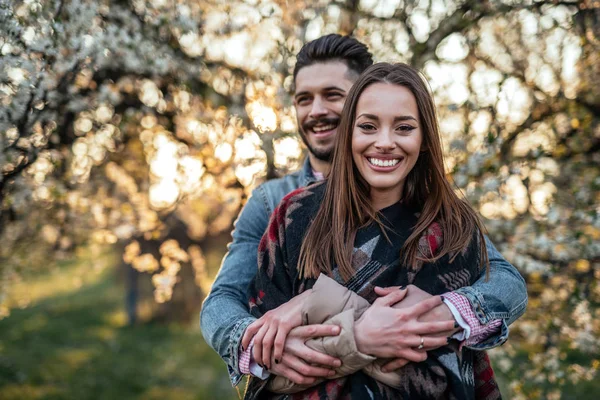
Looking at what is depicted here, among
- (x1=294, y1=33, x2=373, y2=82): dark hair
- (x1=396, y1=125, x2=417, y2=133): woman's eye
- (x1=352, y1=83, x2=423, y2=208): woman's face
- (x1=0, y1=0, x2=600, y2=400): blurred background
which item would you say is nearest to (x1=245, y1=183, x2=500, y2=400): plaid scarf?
→ (x1=352, y1=83, x2=423, y2=208): woman's face

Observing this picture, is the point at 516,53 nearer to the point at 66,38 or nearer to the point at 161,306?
the point at 66,38

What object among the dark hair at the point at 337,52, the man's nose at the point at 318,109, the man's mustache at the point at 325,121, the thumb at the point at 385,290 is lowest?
the thumb at the point at 385,290

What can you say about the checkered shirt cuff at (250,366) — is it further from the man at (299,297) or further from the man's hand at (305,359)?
the man's hand at (305,359)

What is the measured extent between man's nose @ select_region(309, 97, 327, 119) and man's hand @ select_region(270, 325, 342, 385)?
1.06 metres

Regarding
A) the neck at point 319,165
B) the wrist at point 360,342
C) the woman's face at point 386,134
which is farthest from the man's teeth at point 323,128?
the wrist at point 360,342

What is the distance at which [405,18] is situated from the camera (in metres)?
3.85

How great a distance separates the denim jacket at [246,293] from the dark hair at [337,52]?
54 cm

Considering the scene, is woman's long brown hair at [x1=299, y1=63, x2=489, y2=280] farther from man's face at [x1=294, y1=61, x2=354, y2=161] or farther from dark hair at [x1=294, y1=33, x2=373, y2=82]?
dark hair at [x1=294, y1=33, x2=373, y2=82]

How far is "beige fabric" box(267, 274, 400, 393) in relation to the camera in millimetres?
1621

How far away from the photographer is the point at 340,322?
5.40 feet

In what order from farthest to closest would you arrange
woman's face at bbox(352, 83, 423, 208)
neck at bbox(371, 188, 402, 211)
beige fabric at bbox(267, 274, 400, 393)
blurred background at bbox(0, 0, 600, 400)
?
1. blurred background at bbox(0, 0, 600, 400)
2. neck at bbox(371, 188, 402, 211)
3. woman's face at bbox(352, 83, 423, 208)
4. beige fabric at bbox(267, 274, 400, 393)

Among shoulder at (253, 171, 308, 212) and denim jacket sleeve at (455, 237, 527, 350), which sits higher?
shoulder at (253, 171, 308, 212)

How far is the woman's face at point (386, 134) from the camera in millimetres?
1883

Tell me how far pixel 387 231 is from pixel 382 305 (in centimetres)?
30
